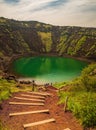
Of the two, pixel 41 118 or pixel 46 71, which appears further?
pixel 46 71

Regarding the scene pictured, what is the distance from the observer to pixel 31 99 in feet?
98.8

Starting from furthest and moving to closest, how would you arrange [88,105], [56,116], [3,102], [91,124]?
[3,102], [56,116], [88,105], [91,124]

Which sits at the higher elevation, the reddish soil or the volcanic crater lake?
the volcanic crater lake

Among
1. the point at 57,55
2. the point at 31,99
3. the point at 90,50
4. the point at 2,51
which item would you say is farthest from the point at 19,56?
the point at 31,99

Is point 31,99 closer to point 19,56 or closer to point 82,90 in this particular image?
point 82,90

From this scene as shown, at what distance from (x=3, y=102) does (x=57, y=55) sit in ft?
563

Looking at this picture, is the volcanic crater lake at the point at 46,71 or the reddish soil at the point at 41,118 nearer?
the reddish soil at the point at 41,118

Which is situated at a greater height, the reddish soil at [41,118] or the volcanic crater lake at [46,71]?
the volcanic crater lake at [46,71]

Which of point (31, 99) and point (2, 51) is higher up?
point (2, 51)

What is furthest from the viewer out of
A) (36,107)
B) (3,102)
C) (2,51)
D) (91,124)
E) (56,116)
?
(2,51)

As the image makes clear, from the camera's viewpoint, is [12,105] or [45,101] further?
[45,101]

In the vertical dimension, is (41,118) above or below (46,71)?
below

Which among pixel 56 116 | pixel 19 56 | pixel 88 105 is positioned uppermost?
pixel 19 56

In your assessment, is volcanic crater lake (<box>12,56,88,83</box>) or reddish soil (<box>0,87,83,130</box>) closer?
reddish soil (<box>0,87,83,130</box>)
